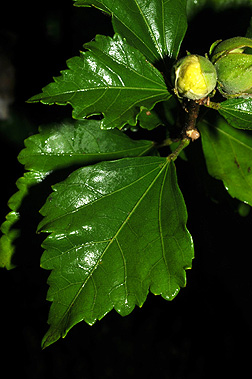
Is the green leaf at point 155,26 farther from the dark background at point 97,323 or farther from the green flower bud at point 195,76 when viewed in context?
the dark background at point 97,323

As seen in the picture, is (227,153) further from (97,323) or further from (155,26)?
(97,323)

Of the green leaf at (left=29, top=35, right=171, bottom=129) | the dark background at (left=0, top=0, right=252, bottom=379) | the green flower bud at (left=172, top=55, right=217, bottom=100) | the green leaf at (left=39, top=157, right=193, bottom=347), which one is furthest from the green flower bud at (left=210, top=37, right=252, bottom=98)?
the dark background at (left=0, top=0, right=252, bottom=379)

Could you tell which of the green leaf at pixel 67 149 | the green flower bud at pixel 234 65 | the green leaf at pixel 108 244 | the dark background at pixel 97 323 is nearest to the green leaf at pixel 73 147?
the green leaf at pixel 67 149

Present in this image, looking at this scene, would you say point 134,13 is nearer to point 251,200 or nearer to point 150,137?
point 150,137

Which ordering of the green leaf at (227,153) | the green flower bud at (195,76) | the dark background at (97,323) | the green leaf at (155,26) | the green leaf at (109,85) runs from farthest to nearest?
the dark background at (97,323)
the green leaf at (227,153)
the green leaf at (155,26)
the green leaf at (109,85)
the green flower bud at (195,76)

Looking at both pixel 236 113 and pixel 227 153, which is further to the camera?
pixel 227 153

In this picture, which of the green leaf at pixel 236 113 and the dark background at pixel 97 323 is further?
the dark background at pixel 97 323

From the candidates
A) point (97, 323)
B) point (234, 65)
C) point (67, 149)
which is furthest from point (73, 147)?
point (97, 323)
